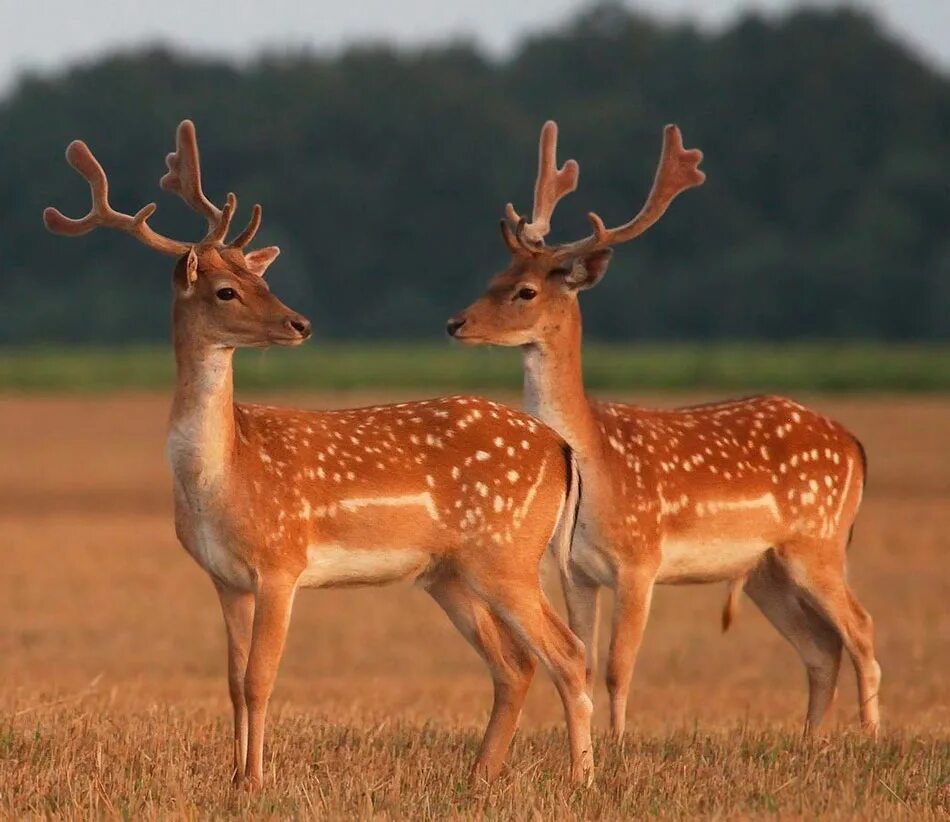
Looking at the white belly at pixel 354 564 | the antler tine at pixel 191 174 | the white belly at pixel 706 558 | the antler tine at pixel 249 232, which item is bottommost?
the white belly at pixel 706 558

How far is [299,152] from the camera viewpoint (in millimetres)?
67000

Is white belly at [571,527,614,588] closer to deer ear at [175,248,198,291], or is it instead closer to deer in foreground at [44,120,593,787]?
deer in foreground at [44,120,593,787]

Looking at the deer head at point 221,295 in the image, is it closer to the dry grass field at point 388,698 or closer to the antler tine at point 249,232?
the antler tine at point 249,232

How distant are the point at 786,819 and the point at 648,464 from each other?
119 inches

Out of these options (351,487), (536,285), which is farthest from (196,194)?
(536,285)

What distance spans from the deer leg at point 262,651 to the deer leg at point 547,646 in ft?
2.72

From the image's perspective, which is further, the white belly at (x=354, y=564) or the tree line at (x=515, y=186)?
the tree line at (x=515, y=186)

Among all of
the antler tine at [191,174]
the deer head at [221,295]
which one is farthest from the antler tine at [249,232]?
the antler tine at [191,174]

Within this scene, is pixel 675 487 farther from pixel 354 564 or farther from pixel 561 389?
pixel 354 564

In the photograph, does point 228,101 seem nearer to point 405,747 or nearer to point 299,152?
point 299,152

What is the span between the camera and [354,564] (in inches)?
313

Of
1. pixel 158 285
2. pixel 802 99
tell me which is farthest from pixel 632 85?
pixel 158 285

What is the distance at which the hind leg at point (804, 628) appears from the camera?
10070mm

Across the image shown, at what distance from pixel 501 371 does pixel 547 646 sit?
34449mm
